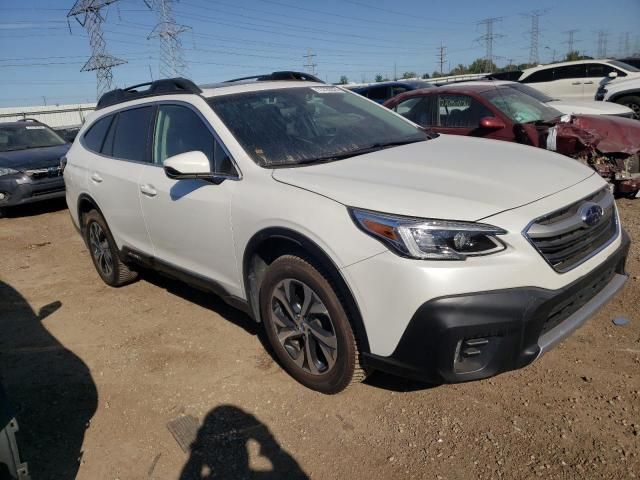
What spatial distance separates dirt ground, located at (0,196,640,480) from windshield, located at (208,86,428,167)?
1.41 metres

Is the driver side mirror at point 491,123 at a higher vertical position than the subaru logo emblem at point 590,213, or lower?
higher

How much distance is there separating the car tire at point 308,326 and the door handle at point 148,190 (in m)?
1.30

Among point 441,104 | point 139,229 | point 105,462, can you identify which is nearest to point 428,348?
point 105,462

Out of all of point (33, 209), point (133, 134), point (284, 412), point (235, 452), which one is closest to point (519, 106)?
point (133, 134)

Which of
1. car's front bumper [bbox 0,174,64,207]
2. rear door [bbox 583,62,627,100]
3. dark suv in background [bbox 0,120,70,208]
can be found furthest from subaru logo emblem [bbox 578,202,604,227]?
→ rear door [bbox 583,62,627,100]

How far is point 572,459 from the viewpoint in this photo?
234cm

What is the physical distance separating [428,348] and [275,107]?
2069 millimetres

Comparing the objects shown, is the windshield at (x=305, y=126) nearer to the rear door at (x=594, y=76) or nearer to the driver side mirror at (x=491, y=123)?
the driver side mirror at (x=491, y=123)

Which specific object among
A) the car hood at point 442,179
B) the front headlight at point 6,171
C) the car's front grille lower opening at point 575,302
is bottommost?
the front headlight at point 6,171

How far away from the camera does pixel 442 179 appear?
8.64ft

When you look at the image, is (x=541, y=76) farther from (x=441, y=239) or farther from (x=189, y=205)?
(x=441, y=239)

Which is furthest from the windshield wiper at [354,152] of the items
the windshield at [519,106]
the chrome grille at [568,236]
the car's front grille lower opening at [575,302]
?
the windshield at [519,106]

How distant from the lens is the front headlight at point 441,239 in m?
2.28

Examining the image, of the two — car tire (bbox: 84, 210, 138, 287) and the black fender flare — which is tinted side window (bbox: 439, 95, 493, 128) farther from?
the black fender flare
